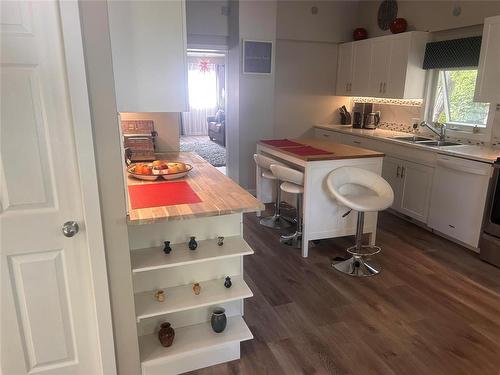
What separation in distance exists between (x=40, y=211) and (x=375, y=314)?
225 centimetres

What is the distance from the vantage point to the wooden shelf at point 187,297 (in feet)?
6.37

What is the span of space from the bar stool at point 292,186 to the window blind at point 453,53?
2460 mm

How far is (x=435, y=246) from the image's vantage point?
3789 mm

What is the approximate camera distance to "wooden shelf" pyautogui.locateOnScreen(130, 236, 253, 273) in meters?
1.91

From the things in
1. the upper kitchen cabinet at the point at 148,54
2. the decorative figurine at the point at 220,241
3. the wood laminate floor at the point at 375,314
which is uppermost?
the upper kitchen cabinet at the point at 148,54

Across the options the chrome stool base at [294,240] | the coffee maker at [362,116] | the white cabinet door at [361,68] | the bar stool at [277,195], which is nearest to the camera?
the chrome stool base at [294,240]

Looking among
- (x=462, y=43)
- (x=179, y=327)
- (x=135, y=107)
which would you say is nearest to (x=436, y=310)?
(x=179, y=327)

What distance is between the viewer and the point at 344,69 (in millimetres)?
5926

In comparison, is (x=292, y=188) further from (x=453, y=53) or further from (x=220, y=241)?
(x=453, y=53)

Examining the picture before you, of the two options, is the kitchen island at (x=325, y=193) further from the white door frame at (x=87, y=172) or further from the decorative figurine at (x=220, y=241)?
the white door frame at (x=87, y=172)

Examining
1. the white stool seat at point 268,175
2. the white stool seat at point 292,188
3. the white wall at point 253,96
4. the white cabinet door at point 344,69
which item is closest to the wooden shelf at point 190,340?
the white stool seat at point 292,188

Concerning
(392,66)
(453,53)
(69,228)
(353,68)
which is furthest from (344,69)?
(69,228)

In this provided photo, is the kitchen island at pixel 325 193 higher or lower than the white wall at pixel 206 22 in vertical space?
lower

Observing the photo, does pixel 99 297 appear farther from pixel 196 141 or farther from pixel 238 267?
pixel 196 141
